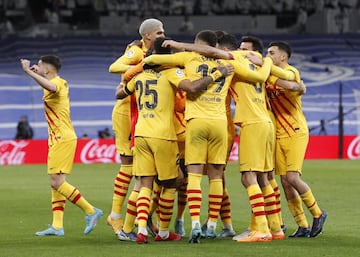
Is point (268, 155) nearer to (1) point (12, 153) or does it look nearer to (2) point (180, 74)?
(2) point (180, 74)

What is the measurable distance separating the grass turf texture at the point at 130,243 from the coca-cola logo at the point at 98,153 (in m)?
7.43

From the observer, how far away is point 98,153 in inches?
1347

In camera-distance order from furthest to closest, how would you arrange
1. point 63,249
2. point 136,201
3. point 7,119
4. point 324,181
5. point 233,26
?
point 233,26
point 7,119
point 324,181
point 136,201
point 63,249

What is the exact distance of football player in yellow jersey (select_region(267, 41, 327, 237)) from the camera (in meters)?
12.8

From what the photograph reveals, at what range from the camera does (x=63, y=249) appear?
36.7 ft

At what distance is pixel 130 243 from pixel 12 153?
73.9 feet

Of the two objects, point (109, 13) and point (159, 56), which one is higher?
point (159, 56)

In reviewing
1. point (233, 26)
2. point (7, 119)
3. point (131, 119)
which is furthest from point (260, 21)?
point (131, 119)

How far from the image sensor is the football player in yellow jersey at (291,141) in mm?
Result: 12789

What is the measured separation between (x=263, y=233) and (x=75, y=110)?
93.2 ft

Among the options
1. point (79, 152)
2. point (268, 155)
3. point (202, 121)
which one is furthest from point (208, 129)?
point (79, 152)

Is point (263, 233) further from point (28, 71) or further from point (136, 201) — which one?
point (28, 71)

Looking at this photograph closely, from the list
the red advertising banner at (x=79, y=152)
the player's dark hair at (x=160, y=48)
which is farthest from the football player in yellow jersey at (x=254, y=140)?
the red advertising banner at (x=79, y=152)

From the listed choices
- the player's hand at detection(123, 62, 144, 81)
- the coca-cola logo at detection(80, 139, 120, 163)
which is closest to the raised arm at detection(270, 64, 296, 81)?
the player's hand at detection(123, 62, 144, 81)
